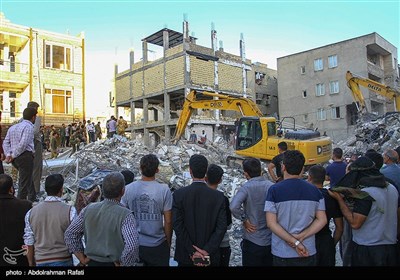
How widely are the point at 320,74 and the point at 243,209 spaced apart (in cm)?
3573

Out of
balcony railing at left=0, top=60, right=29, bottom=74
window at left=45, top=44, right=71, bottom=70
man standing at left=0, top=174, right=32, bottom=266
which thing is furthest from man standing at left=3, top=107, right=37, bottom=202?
window at left=45, top=44, right=71, bottom=70

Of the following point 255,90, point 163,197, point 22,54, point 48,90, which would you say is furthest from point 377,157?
point 255,90

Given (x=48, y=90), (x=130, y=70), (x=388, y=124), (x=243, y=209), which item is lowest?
(x=243, y=209)

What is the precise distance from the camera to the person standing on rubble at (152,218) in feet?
11.2

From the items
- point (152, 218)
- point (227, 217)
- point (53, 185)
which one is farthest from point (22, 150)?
point (227, 217)

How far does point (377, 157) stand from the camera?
14.4 ft

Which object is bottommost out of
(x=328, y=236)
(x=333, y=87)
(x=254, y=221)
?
(x=328, y=236)

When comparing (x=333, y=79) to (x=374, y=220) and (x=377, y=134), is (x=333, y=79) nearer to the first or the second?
(x=377, y=134)

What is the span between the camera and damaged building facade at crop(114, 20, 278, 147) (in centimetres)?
3070

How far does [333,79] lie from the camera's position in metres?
35.1

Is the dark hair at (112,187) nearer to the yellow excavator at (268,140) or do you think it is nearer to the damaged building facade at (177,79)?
the yellow excavator at (268,140)

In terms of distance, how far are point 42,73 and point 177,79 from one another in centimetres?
1193

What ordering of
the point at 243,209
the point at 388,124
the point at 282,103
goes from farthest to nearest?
the point at 282,103
the point at 388,124
the point at 243,209

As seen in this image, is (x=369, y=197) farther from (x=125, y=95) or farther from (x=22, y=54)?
(x=125, y=95)
